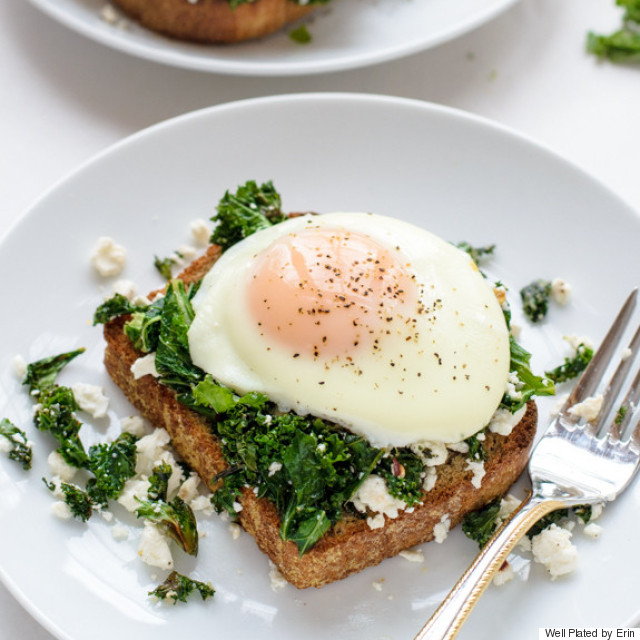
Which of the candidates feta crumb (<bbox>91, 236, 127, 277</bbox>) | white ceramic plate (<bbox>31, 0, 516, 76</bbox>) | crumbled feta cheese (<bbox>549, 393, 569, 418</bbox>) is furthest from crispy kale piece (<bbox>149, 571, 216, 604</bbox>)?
white ceramic plate (<bbox>31, 0, 516, 76</bbox>)

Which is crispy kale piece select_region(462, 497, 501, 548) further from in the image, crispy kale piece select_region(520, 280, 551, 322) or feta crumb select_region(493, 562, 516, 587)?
crispy kale piece select_region(520, 280, 551, 322)

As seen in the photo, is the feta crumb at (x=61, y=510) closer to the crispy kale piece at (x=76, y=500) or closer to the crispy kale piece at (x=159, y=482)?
the crispy kale piece at (x=76, y=500)

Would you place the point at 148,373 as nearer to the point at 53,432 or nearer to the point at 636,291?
the point at 53,432

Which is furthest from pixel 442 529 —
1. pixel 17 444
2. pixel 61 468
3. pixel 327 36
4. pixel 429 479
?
pixel 327 36

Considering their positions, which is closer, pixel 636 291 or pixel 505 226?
pixel 636 291

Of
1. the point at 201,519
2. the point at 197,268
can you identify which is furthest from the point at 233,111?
the point at 201,519

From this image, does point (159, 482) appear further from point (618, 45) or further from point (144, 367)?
point (618, 45)
